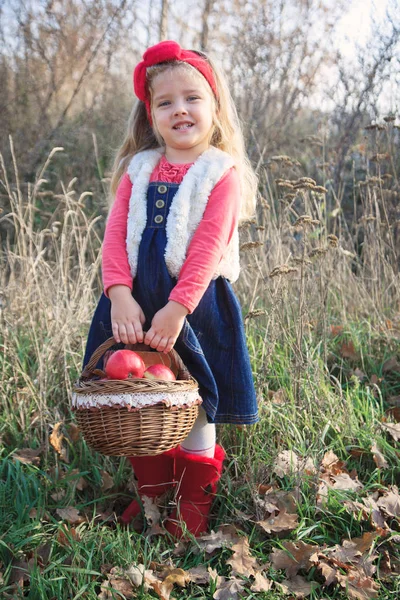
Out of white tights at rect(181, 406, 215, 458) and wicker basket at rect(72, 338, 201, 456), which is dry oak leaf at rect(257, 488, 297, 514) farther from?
wicker basket at rect(72, 338, 201, 456)

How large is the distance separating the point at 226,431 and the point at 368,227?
2.05 m

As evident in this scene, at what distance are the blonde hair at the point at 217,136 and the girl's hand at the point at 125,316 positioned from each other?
24.2 inches

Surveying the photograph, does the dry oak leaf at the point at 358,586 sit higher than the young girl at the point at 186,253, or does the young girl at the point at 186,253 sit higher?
the young girl at the point at 186,253

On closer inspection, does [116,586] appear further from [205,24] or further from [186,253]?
[205,24]

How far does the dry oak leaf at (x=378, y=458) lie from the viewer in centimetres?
265

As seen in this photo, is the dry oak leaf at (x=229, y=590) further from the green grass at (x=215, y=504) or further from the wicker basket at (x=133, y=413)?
the wicker basket at (x=133, y=413)

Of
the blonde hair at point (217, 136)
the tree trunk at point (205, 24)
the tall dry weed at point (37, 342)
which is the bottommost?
the tall dry weed at point (37, 342)

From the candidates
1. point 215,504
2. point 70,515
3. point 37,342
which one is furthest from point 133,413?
point 37,342

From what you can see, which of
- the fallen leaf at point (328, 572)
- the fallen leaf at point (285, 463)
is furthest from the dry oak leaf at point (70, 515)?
the fallen leaf at point (328, 572)

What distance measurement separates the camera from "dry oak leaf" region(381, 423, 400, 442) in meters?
2.79

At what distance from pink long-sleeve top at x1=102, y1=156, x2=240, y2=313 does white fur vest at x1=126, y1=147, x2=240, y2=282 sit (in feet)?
0.10

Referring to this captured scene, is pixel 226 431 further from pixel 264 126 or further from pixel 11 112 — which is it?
pixel 11 112

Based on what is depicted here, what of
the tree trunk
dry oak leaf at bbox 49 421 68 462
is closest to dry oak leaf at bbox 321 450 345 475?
dry oak leaf at bbox 49 421 68 462

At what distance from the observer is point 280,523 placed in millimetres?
2301
